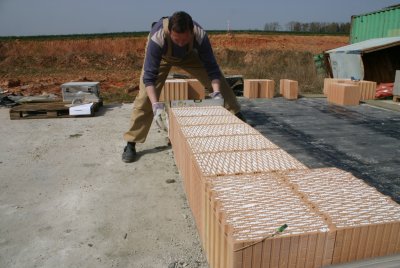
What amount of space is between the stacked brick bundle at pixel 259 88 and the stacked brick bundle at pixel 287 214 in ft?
20.7

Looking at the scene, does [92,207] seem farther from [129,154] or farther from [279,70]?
[279,70]

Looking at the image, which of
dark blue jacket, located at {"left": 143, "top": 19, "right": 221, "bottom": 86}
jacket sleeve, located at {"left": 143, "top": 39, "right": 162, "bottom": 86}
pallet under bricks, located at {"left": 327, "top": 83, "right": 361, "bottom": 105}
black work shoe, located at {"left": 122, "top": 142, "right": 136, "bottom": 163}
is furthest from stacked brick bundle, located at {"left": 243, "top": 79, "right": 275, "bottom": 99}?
jacket sleeve, located at {"left": 143, "top": 39, "right": 162, "bottom": 86}

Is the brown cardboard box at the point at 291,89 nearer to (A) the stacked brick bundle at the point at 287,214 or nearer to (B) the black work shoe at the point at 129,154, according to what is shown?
(B) the black work shoe at the point at 129,154

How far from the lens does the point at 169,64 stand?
4.91 meters

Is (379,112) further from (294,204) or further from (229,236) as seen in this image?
(229,236)

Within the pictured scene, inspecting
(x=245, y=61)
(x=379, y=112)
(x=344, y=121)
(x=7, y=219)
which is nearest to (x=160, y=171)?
(x=7, y=219)

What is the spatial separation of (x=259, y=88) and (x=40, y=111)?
5.42 metres

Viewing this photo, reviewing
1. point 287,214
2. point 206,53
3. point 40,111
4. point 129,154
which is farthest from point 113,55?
point 287,214

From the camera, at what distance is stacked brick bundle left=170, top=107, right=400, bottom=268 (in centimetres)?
159

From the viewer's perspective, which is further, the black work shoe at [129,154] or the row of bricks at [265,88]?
the row of bricks at [265,88]

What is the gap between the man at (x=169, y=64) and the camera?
375 centimetres

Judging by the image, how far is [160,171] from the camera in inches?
172

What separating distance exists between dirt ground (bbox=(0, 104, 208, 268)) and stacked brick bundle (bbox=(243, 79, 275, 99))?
369cm

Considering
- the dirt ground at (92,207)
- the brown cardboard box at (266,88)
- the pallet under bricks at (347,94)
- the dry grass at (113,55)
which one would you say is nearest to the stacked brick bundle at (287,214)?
the dirt ground at (92,207)
